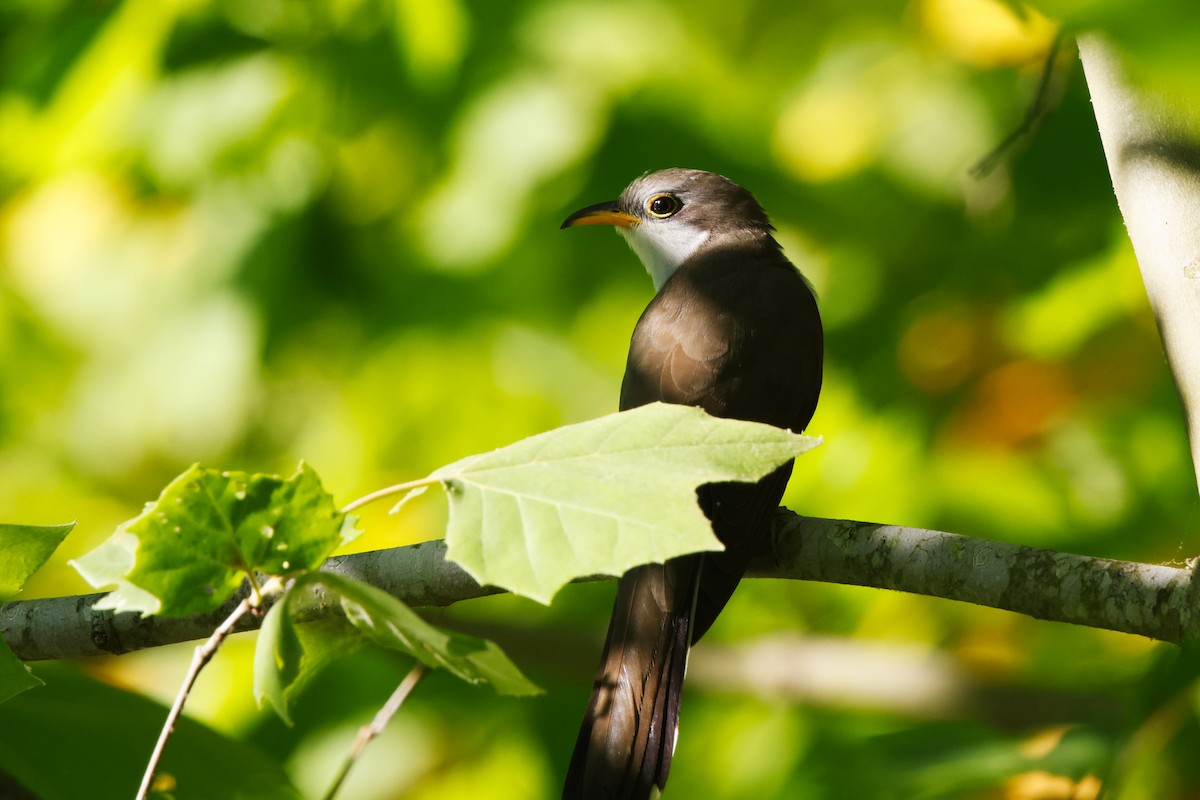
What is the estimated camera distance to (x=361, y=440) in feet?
16.3

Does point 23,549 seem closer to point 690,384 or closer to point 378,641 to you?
point 378,641

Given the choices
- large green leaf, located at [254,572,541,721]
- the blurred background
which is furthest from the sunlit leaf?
the blurred background

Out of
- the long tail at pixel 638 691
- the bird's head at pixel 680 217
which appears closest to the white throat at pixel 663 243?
the bird's head at pixel 680 217

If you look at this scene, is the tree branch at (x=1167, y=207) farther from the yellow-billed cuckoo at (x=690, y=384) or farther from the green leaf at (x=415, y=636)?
the green leaf at (x=415, y=636)

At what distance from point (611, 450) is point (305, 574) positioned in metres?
0.42

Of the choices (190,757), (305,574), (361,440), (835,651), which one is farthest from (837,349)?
(305,574)

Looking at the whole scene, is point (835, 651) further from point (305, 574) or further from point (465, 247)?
point (305, 574)

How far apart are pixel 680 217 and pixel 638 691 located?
105 inches

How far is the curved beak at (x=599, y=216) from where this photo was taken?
4.59m

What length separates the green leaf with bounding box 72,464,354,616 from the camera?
1543mm

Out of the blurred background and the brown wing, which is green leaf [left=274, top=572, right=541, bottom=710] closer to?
the brown wing

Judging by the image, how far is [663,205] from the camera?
198 inches

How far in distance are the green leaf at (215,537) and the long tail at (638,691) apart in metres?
1.30

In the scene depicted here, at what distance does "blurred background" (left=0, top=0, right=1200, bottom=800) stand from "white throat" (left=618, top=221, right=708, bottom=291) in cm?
12
